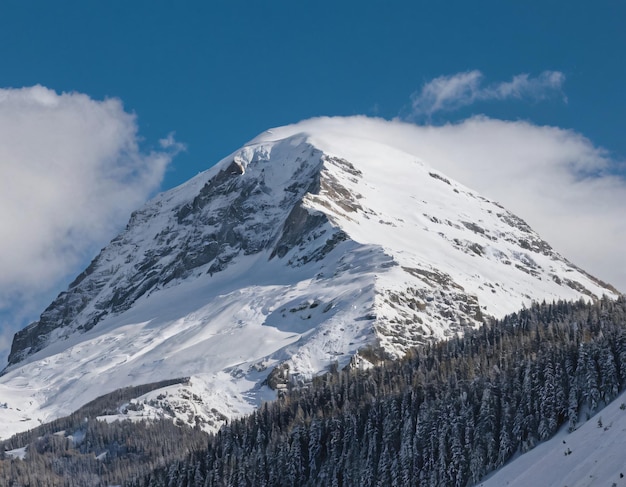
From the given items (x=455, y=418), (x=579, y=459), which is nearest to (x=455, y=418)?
(x=455, y=418)

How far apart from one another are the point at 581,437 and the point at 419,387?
59781mm

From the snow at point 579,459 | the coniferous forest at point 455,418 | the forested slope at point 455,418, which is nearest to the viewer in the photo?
the snow at point 579,459

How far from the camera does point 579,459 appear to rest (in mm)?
107312

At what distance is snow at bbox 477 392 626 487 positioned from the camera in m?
95.1

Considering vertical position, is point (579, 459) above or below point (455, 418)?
below

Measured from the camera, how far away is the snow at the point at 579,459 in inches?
3743

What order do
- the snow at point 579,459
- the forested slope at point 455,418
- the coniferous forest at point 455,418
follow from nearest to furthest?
the snow at point 579,459 → the coniferous forest at point 455,418 → the forested slope at point 455,418

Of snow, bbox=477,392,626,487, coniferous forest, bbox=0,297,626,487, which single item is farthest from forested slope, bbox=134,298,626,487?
snow, bbox=477,392,626,487

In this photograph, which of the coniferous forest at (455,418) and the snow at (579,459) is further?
the coniferous forest at (455,418)

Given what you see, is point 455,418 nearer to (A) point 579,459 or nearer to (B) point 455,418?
(B) point 455,418

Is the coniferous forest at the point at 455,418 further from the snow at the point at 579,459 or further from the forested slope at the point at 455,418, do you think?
the snow at the point at 579,459

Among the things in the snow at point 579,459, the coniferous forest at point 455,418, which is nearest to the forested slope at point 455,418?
the coniferous forest at point 455,418

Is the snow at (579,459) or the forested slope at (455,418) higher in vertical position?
the forested slope at (455,418)

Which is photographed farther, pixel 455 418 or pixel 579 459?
pixel 455 418
